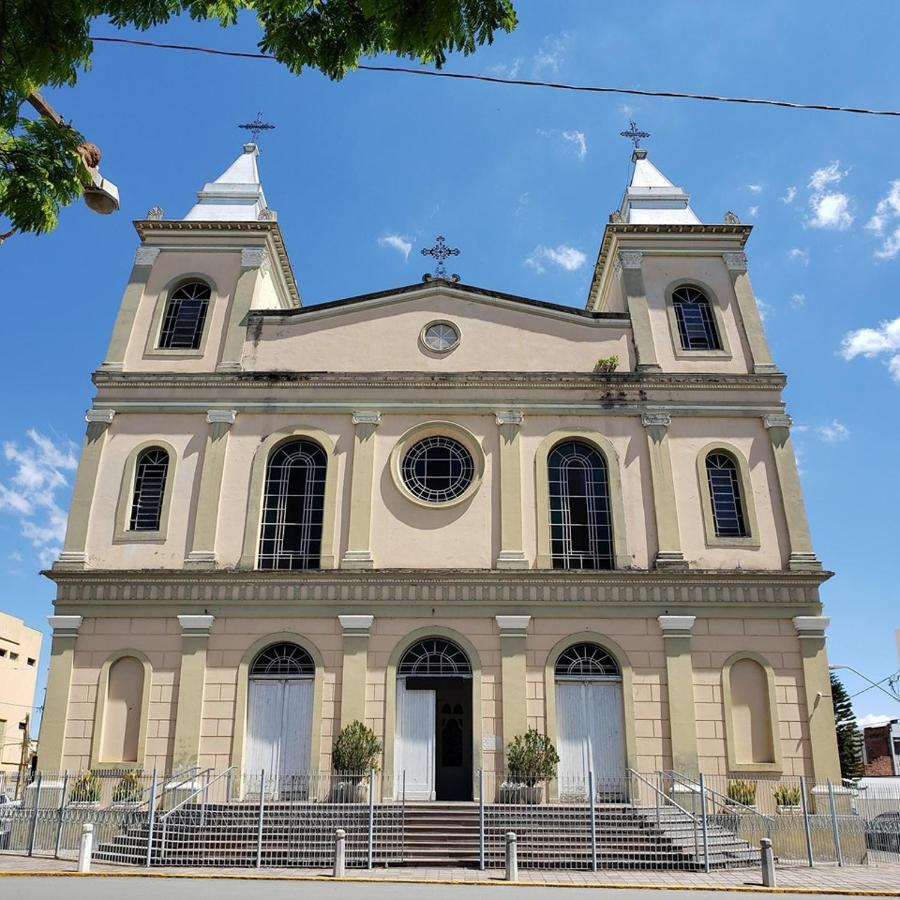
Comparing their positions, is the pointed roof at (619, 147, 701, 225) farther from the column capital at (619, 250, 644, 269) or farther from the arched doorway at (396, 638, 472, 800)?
the arched doorway at (396, 638, 472, 800)

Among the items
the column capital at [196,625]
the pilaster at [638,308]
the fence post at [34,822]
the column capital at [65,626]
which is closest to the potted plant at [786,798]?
the pilaster at [638,308]

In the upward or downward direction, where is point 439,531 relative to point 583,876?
upward

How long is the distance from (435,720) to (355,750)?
1952mm

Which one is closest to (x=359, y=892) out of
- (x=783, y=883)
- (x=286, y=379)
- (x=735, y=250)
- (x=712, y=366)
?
(x=783, y=883)

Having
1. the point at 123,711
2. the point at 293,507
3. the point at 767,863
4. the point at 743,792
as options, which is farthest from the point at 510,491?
the point at 123,711

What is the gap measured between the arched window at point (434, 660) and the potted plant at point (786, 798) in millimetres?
6701

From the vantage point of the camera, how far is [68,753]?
18891 mm

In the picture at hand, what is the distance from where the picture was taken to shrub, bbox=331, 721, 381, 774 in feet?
59.6

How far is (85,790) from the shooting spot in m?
18.2

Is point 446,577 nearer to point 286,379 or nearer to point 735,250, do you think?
point 286,379

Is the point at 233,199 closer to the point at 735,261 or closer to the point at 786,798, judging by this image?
the point at 735,261

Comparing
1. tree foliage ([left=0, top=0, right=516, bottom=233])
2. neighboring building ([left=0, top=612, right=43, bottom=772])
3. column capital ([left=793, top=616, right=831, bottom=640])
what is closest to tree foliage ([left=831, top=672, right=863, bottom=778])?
column capital ([left=793, top=616, right=831, bottom=640])

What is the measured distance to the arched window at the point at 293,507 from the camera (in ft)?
67.7

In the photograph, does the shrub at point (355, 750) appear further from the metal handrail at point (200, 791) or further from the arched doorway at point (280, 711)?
the metal handrail at point (200, 791)
